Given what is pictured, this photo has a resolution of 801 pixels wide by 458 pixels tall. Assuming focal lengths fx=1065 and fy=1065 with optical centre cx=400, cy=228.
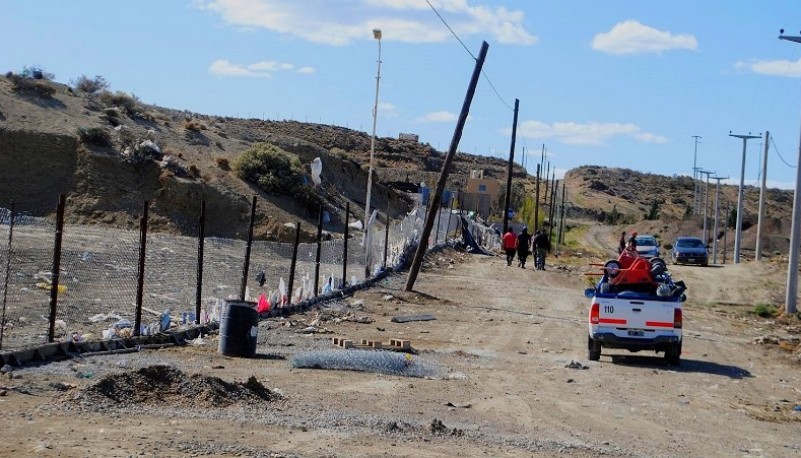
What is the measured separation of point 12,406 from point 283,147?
196 ft

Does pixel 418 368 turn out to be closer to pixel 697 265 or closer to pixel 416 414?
pixel 416 414

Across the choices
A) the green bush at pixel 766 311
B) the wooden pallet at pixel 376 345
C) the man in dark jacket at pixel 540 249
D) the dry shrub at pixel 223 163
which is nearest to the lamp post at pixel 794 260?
the green bush at pixel 766 311

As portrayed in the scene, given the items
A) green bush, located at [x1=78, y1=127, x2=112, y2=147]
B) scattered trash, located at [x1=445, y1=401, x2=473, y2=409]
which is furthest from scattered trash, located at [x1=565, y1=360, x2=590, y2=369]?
green bush, located at [x1=78, y1=127, x2=112, y2=147]

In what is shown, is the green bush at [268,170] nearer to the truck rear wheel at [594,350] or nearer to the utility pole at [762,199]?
the utility pole at [762,199]

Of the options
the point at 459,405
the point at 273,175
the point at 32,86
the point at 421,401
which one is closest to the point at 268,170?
the point at 273,175

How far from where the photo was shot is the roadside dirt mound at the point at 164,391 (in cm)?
1059

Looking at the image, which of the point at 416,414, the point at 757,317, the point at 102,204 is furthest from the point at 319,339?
the point at 102,204

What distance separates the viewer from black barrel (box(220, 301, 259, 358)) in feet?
51.2

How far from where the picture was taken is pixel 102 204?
46.4 m

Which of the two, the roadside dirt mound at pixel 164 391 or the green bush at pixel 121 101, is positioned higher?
the green bush at pixel 121 101

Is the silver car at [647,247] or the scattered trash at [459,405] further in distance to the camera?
the silver car at [647,247]

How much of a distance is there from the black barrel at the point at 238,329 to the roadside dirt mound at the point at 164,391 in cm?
395

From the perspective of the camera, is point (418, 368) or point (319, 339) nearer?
point (418, 368)

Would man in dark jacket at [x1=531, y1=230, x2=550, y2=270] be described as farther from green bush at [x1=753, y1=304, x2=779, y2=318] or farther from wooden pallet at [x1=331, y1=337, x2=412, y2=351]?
wooden pallet at [x1=331, y1=337, x2=412, y2=351]
